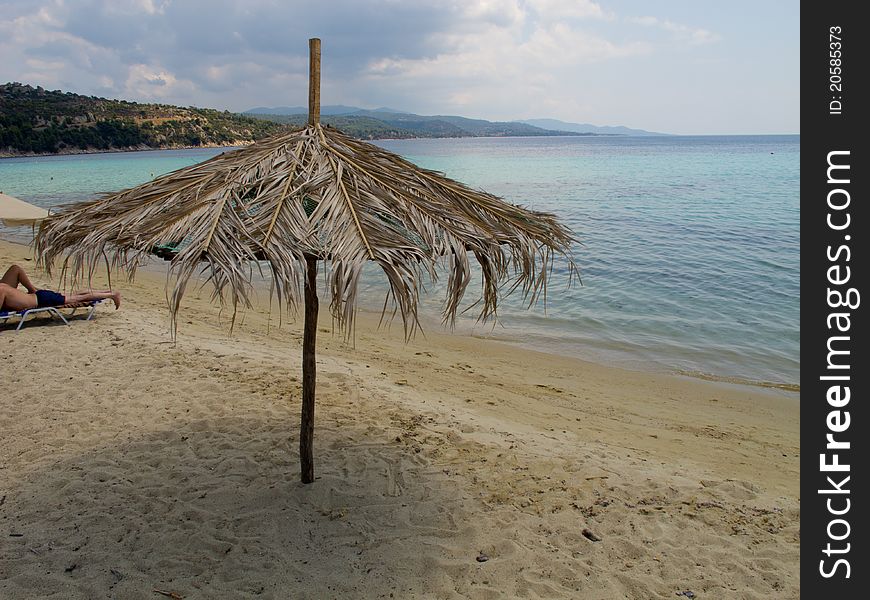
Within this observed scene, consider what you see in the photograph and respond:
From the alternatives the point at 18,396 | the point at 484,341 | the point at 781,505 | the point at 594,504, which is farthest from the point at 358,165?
the point at 484,341

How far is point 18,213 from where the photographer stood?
8.95m

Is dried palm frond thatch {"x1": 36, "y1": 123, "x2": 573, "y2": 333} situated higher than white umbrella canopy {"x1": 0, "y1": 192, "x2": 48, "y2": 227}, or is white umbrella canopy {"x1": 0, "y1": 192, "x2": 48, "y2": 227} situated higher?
white umbrella canopy {"x1": 0, "y1": 192, "x2": 48, "y2": 227}

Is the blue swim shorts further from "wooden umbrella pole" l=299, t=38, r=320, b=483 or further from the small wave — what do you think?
the small wave

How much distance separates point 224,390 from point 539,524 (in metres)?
3.15

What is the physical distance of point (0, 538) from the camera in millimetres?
3270

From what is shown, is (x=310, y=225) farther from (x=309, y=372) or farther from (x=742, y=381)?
(x=742, y=381)

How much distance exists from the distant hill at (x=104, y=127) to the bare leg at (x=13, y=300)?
2117 inches

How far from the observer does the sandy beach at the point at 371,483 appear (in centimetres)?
308

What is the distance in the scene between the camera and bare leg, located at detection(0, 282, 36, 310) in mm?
7001

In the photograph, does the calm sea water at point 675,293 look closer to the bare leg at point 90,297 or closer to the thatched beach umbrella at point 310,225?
the bare leg at point 90,297

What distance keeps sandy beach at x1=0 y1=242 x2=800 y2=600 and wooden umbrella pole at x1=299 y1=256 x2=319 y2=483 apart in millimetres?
191

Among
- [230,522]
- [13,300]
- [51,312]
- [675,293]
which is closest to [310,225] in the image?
[230,522]

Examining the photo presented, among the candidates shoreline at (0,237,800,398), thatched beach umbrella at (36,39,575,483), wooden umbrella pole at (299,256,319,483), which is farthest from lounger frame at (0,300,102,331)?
wooden umbrella pole at (299,256,319,483)
